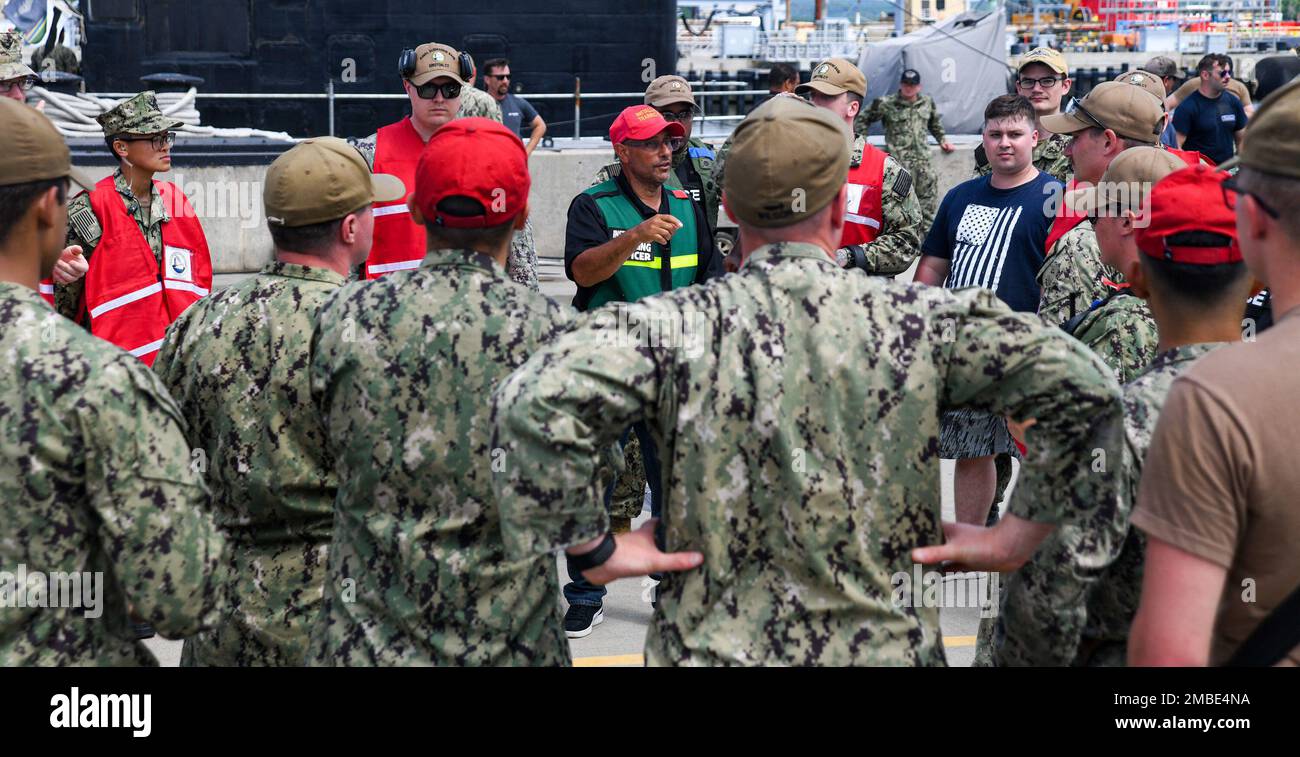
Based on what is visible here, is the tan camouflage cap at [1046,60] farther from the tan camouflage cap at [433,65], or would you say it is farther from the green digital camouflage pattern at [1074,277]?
the tan camouflage cap at [433,65]

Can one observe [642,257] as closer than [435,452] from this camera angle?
No

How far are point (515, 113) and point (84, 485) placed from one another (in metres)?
11.7

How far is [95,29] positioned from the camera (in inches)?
699

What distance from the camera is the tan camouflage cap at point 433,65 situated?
585 cm

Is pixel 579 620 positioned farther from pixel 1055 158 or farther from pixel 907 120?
pixel 907 120

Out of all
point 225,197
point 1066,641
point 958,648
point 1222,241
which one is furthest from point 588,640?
point 225,197

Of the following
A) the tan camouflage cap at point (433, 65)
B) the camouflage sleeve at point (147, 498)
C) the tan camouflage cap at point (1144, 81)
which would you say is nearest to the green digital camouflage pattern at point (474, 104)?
the tan camouflage cap at point (433, 65)

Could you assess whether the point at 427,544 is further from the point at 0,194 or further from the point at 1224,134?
the point at 1224,134

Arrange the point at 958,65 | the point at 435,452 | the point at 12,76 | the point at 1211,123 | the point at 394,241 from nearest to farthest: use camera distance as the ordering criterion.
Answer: the point at 435,452 < the point at 394,241 < the point at 12,76 < the point at 1211,123 < the point at 958,65

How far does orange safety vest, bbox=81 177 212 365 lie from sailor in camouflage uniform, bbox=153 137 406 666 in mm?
2442

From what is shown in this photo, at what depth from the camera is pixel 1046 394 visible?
244cm

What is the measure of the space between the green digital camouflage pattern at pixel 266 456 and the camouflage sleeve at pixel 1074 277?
2673 mm

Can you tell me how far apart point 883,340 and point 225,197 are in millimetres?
13238
